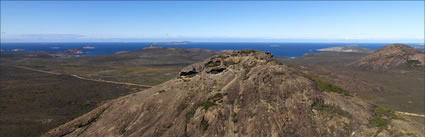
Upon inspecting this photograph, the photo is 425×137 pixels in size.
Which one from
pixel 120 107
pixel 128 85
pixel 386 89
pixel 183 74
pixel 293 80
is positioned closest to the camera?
pixel 293 80

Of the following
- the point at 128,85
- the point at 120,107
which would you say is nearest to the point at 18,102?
the point at 128,85

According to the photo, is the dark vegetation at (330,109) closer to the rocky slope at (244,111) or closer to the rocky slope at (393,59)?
the rocky slope at (244,111)

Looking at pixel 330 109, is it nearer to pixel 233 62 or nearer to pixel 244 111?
pixel 244 111

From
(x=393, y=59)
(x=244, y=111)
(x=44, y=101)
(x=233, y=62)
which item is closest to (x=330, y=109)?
(x=244, y=111)

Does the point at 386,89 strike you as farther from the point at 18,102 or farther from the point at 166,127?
the point at 18,102

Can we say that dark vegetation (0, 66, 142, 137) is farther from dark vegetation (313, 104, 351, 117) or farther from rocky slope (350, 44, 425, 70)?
rocky slope (350, 44, 425, 70)

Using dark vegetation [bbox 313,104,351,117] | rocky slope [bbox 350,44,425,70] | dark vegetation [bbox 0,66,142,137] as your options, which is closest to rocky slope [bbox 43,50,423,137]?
dark vegetation [bbox 313,104,351,117]

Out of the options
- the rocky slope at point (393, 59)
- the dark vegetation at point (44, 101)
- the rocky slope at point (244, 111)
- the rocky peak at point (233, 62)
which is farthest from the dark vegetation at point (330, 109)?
the rocky slope at point (393, 59)
